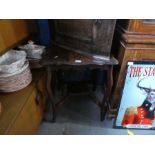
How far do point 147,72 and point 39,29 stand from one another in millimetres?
1176

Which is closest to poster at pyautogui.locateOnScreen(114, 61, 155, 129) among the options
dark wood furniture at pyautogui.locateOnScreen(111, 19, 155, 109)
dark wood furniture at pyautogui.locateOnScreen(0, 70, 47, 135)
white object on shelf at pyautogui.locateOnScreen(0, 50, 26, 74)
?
dark wood furniture at pyautogui.locateOnScreen(111, 19, 155, 109)

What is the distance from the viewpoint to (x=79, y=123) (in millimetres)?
1578

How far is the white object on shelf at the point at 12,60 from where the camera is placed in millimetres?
1166

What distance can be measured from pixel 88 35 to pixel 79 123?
0.85m

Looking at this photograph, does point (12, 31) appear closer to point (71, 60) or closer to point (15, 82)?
point (15, 82)

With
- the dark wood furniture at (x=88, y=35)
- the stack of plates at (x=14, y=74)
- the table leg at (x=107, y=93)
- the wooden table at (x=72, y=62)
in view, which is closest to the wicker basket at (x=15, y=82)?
the stack of plates at (x=14, y=74)

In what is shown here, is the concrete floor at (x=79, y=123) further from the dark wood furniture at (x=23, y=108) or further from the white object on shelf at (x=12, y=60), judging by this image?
the white object on shelf at (x=12, y=60)

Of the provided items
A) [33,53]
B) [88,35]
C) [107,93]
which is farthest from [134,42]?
[33,53]

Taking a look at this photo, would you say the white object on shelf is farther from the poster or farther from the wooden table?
the poster

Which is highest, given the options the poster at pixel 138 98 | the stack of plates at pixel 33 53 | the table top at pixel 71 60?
the table top at pixel 71 60

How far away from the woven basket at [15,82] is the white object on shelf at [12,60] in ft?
0.16

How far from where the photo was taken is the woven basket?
1.17 meters

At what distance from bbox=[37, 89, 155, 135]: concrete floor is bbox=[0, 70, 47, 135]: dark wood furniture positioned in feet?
0.63
